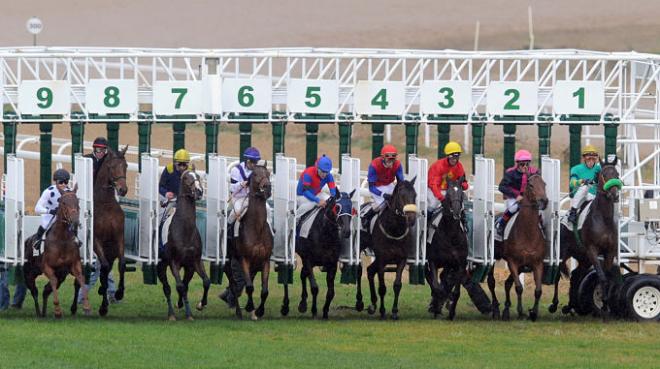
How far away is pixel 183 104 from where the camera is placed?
792 inches

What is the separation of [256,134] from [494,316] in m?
17.7

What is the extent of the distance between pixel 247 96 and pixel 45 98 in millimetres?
2161

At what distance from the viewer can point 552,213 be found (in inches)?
789

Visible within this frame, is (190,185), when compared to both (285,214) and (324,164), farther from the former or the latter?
(324,164)

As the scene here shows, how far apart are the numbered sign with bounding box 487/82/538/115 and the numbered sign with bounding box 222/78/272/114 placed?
244 cm

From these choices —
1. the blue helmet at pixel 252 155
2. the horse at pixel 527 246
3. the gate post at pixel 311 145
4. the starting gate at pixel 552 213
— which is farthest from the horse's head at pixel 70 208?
the starting gate at pixel 552 213

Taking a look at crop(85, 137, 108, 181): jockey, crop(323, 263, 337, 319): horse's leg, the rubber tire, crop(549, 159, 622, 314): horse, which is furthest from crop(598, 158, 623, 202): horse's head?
crop(85, 137, 108, 181): jockey

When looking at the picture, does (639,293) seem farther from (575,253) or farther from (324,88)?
(324,88)

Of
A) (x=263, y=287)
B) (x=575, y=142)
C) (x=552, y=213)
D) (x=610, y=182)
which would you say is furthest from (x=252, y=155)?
(x=575, y=142)

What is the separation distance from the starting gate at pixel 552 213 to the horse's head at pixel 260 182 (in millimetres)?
3057

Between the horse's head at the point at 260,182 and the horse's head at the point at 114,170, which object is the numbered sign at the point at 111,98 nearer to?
the horse's head at the point at 114,170

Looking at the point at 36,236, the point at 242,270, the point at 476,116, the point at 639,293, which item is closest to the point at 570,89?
the point at 476,116

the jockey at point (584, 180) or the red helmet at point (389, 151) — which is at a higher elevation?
the red helmet at point (389, 151)

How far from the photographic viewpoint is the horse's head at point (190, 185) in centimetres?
1914
